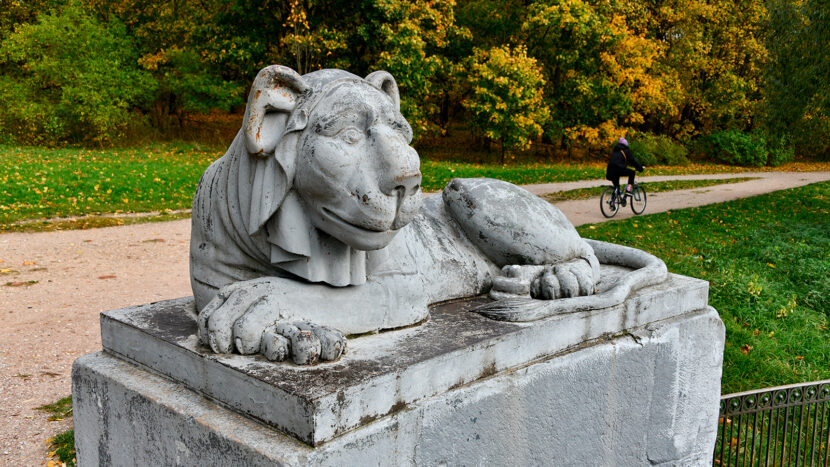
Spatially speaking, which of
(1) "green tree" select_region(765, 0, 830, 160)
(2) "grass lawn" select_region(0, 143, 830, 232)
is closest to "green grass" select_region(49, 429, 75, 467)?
(2) "grass lawn" select_region(0, 143, 830, 232)

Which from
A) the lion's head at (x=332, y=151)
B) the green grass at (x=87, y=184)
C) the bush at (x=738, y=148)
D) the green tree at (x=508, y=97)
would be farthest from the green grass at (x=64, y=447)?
the bush at (x=738, y=148)

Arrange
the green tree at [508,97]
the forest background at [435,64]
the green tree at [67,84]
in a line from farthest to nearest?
the green tree at [508,97]
the green tree at [67,84]
the forest background at [435,64]

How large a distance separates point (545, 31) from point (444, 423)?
22.4 meters

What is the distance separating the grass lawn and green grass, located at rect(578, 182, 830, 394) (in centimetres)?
515

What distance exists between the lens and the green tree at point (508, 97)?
20.7 metres

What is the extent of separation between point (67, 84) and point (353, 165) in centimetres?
2175

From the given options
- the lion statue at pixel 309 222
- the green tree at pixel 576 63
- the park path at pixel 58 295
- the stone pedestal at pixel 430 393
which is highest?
the green tree at pixel 576 63

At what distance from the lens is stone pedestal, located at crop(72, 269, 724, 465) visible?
2.04 metres

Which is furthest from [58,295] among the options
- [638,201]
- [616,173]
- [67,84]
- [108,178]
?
[67,84]

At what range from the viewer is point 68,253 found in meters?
8.48

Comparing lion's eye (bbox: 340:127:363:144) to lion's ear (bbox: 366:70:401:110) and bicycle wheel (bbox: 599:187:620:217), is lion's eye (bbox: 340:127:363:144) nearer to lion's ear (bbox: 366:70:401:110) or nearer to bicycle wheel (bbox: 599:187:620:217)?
lion's ear (bbox: 366:70:401:110)

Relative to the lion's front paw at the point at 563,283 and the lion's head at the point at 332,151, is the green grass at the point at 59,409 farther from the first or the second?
the lion's front paw at the point at 563,283

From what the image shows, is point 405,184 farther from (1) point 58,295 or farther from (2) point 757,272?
(2) point 757,272

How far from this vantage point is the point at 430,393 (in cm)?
231
